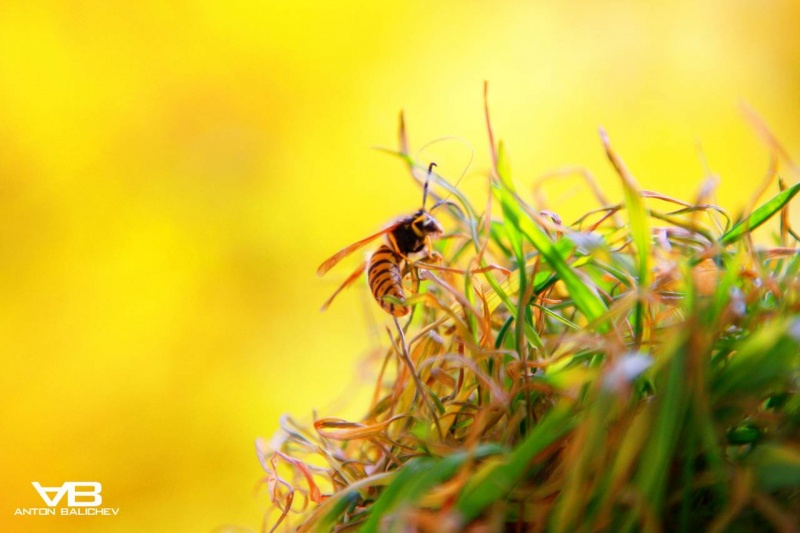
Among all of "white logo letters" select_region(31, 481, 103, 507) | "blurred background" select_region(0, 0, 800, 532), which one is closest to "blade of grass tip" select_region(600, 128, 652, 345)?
"white logo letters" select_region(31, 481, 103, 507)

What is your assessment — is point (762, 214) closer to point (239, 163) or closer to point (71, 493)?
point (71, 493)

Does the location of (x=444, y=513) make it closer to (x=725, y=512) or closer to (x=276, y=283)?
(x=725, y=512)

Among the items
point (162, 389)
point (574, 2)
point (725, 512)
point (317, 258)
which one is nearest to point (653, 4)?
point (574, 2)

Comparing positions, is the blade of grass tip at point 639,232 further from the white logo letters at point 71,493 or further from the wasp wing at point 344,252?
the white logo letters at point 71,493

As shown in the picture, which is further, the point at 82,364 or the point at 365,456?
the point at 82,364

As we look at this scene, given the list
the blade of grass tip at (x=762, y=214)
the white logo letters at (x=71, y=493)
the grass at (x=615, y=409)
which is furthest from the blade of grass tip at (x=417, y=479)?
the white logo letters at (x=71, y=493)

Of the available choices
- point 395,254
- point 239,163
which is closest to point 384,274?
point 395,254
